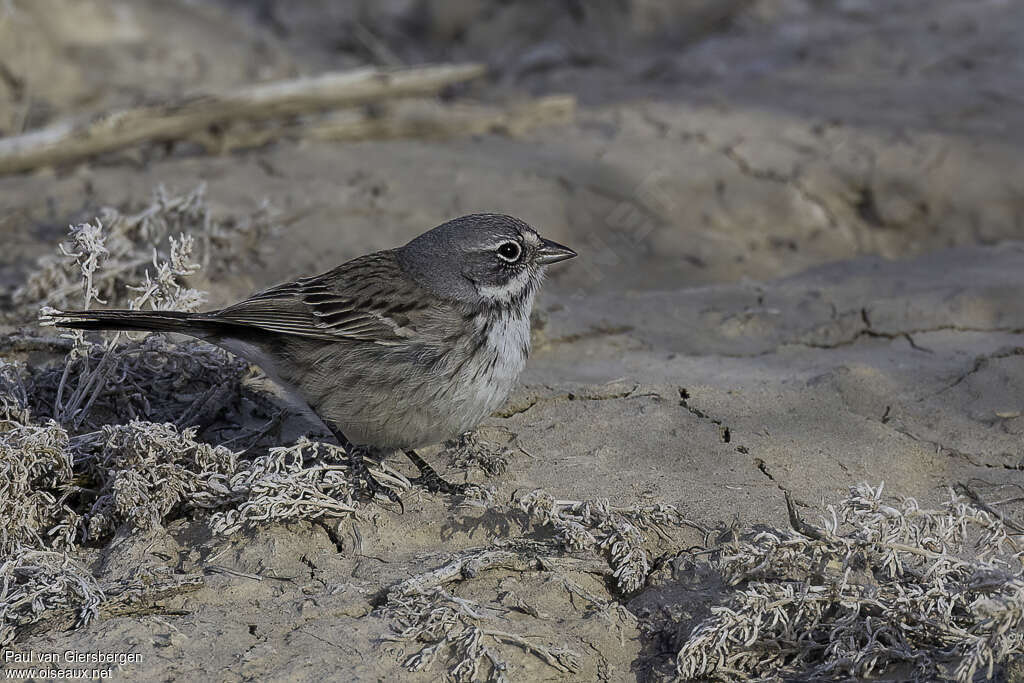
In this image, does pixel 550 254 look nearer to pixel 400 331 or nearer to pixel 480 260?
pixel 480 260

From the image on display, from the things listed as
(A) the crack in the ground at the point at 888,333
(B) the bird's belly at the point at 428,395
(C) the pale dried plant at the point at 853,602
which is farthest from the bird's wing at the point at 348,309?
(A) the crack in the ground at the point at 888,333

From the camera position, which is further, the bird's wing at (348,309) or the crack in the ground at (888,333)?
the crack in the ground at (888,333)

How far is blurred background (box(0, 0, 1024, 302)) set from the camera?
7.30 meters

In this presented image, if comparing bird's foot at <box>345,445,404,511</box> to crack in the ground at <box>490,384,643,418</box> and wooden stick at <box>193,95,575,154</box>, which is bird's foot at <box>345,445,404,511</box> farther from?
wooden stick at <box>193,95,575,154</box>

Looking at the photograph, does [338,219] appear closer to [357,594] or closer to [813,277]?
[813,277]

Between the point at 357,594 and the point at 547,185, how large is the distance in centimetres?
452

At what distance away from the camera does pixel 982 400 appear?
195 inches

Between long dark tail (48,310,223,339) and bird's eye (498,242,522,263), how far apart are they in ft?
4.05

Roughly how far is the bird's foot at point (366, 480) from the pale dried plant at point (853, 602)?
1.29m

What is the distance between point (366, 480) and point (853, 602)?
1.89 metres

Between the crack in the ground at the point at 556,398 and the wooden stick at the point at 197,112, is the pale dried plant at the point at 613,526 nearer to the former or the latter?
the crack in the ground at the point at 556,398

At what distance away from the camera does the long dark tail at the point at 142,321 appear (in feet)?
13.5

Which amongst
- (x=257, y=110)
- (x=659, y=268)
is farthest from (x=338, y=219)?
(x=659, y=268)

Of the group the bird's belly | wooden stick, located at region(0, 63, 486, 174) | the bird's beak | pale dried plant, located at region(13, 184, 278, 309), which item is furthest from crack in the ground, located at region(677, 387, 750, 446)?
wooden stick, located at region(0, 63, 486, 174)
